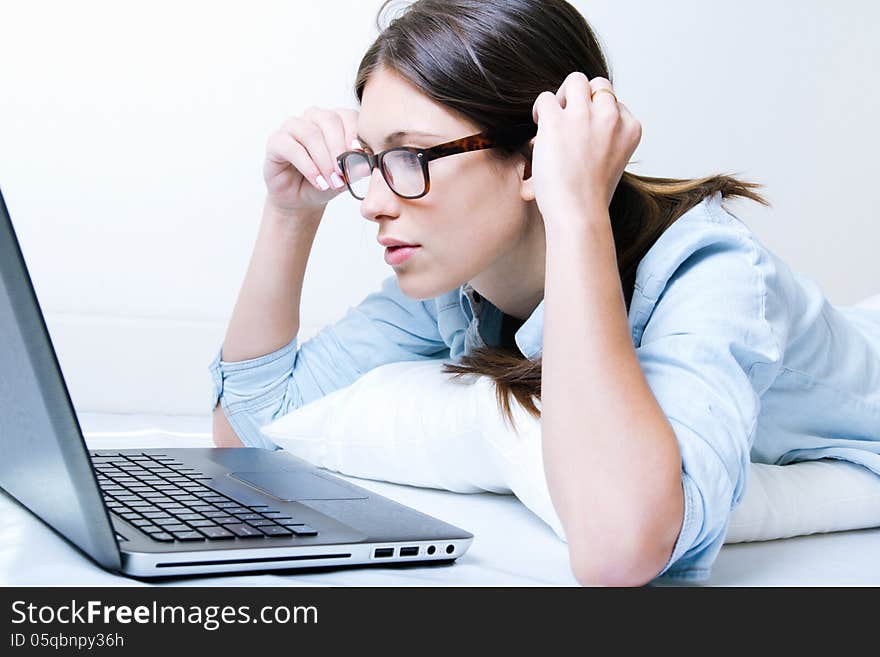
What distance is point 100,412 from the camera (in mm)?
1964

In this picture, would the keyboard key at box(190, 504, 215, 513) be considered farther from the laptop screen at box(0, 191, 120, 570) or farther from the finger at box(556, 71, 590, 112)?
the finger at box(556, 71, 590, 112)

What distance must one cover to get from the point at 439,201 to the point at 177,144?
1063 millimetres

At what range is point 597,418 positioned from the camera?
90 cm

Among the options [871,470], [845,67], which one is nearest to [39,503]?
[871,470]

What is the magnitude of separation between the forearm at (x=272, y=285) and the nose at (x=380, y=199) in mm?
429

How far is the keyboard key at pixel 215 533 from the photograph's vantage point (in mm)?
820

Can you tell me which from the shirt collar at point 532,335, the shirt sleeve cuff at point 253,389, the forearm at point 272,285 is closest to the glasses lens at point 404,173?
the shirt collar at point 532,335

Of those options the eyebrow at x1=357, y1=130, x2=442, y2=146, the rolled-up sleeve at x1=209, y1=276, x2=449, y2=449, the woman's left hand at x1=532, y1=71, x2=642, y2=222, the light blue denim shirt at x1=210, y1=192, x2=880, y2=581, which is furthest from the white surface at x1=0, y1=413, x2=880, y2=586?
the eyebrow at x1=357, y1=130, x2=442, y2=146

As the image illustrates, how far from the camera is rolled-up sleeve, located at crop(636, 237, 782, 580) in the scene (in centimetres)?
92

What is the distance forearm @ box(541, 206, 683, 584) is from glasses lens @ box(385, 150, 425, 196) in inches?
10.7

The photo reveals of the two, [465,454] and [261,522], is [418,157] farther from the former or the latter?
[261,522]
